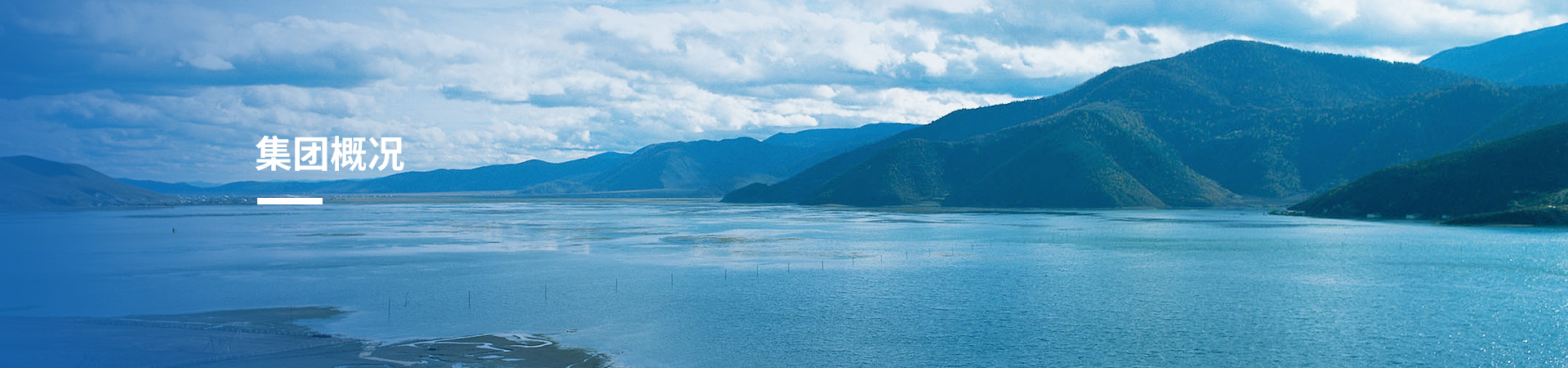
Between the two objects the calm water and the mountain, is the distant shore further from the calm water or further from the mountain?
the mountain

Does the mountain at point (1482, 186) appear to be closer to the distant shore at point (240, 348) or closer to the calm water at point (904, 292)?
the calm water at point (904, 292)

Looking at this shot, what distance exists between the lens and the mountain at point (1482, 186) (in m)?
138

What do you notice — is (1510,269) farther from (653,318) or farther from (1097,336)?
(653,318)

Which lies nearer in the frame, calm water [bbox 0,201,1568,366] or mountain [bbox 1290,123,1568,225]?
calm water [bbox 0,201,1568,366]

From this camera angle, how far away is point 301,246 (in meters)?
114

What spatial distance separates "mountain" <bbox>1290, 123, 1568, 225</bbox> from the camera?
13750cm

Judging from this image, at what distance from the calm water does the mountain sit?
2057cm

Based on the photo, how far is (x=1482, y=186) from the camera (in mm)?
150750

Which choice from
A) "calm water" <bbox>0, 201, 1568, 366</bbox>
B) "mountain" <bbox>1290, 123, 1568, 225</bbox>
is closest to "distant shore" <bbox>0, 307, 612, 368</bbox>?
"calm water" <bbox>0, 201, 1568, 366</bbox>

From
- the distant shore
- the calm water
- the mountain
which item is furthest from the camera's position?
the mountain

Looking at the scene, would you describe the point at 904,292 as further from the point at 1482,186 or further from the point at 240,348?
the point at 1482,186

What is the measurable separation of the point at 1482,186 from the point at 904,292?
13163cm

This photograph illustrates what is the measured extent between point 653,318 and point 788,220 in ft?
408

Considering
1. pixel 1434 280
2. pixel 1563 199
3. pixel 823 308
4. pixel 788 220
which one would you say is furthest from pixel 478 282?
pixel 1563 199
